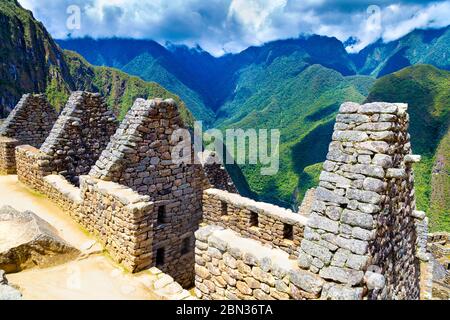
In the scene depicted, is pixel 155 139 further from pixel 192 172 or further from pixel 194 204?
pixel 194 204

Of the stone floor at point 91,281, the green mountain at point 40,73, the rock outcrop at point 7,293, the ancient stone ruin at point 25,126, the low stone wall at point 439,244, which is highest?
the green mountain at point 40,73

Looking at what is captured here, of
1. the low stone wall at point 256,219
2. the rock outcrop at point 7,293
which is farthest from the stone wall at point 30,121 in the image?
the rock outcrop at point 7,293

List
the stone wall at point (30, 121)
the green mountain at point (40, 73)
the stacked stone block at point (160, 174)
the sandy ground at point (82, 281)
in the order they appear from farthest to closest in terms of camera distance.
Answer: the green mountain at point (40, 73) < the stone wall at point (30, 121) < the stacked stone block at point (160, 174) < the sandy ground at point (82, 281)

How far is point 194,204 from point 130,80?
196873 millimetres

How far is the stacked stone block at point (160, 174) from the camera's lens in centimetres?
787

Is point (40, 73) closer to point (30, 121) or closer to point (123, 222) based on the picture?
point (30, 121)

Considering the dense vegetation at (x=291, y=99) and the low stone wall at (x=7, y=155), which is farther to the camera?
the dense vegetation at (x=291, y=99)

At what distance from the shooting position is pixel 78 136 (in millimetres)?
10719

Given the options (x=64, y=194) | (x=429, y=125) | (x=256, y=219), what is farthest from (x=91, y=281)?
(x=429, y=125)

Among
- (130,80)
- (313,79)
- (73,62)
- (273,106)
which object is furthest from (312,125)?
(73,62)

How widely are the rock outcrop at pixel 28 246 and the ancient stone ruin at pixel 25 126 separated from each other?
27.1 ft

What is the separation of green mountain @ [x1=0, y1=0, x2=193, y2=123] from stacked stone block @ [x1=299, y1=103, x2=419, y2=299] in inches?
5281

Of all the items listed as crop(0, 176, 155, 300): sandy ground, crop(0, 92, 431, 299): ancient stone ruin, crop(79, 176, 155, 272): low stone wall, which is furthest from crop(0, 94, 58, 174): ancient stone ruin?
crop(79, 176, 155, 272): low stone wall

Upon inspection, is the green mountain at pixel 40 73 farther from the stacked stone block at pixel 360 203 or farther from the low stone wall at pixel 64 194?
the stacked stone block at pixel 360 203
